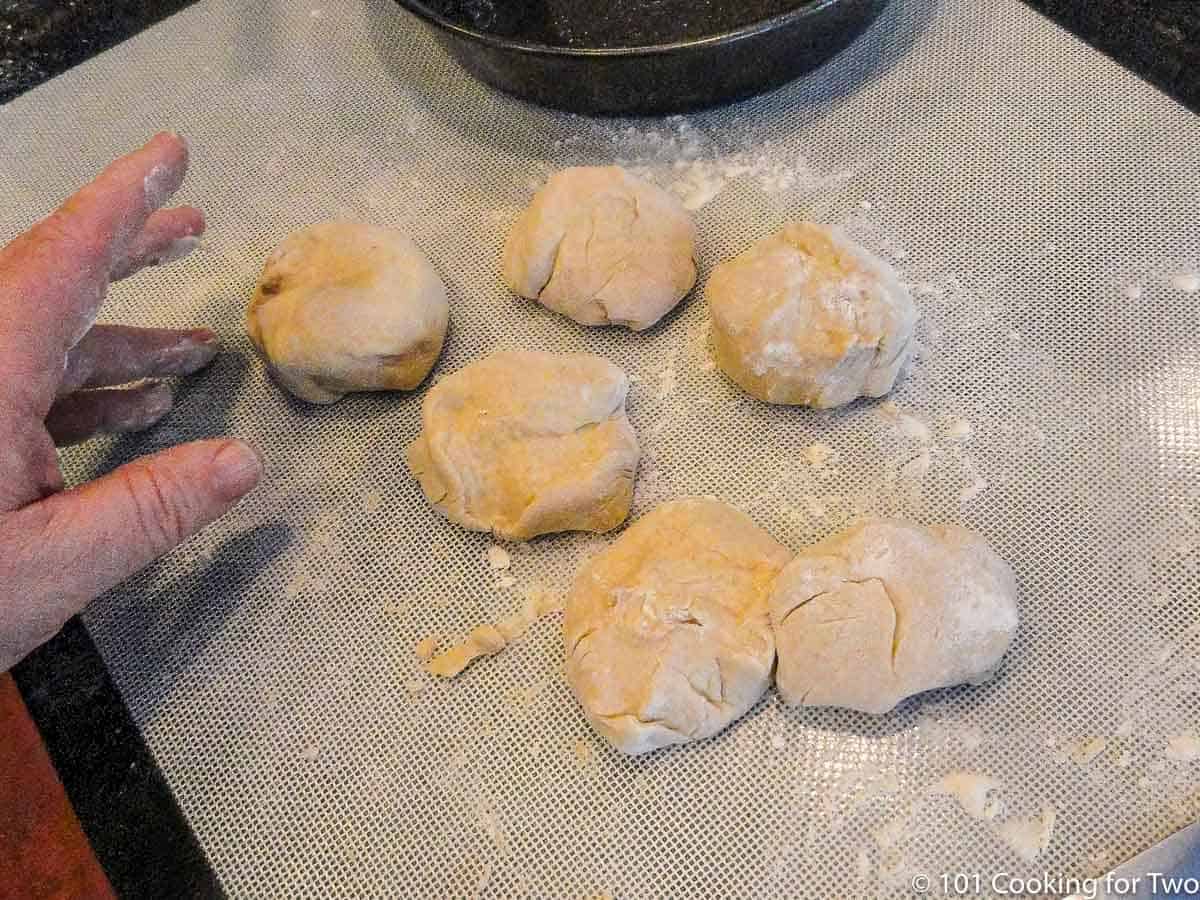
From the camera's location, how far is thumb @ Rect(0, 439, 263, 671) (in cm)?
111

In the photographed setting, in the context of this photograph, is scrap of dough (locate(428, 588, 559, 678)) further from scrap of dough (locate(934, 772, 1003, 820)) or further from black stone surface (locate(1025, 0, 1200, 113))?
black stone surface (locate(1025, 0, 1200, 113))

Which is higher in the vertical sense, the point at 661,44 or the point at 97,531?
the point at 661,44

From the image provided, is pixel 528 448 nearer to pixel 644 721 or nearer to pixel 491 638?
pixel 491 638

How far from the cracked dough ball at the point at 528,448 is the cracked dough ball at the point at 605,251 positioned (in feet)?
0.47

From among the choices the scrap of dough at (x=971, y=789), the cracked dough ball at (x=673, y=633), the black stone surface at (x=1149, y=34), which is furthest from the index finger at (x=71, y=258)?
the black stone surface at (x=1149, y=34)

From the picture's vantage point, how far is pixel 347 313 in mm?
1461

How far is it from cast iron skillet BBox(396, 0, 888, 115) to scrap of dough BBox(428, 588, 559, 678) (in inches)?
35.8

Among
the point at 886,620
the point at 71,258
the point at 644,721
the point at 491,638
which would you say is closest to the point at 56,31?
the point at 71,258

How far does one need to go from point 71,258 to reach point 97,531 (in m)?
0.37

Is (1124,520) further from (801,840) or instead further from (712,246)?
(712,246)

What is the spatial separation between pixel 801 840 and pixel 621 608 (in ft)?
1.22

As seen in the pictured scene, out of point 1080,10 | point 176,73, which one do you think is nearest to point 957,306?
point 1080,10

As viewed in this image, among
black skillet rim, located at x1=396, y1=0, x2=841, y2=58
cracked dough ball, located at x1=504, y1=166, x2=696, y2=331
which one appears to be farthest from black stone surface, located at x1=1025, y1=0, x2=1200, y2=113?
cracked dough ball, located at x1=504, y1=166, x2=696, y2=331

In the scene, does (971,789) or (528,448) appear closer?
(971,789)
